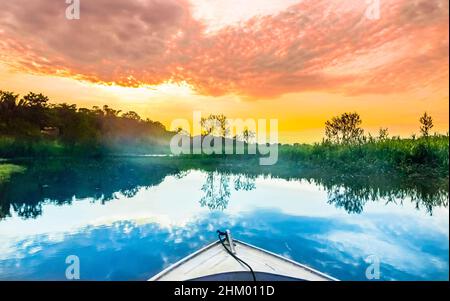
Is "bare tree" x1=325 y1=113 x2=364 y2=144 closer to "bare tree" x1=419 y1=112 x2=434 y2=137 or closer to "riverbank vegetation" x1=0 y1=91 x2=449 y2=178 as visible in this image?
"riverbank vegetation" x1=0 y1=91 x2=449 y2=178

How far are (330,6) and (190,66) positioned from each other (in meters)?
0.91

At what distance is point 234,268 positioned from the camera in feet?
4.25

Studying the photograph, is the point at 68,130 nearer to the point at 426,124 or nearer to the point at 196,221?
the point at 196,221

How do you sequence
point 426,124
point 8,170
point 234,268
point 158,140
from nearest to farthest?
point 234,268 < point 426,124 < point 8,170 < point 158,140

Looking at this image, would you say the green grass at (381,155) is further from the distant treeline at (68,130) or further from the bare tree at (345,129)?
the distant treeline at (68,130)

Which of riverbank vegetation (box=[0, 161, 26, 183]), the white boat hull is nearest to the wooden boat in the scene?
the white boat hull

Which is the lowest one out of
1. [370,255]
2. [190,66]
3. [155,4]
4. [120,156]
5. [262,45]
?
[370,255]

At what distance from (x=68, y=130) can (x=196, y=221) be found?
1.15 metres

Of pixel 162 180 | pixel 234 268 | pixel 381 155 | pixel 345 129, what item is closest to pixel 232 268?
pixel 234 268

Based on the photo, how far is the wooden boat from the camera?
128cm

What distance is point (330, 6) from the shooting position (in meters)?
1.86
